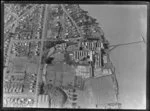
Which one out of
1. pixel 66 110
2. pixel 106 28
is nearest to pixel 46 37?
pixel 106 28

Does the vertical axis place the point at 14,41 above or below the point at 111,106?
above

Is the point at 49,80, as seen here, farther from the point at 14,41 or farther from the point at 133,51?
the point at 133,51

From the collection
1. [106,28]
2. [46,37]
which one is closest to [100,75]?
[106,28]

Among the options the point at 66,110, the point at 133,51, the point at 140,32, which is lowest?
the point at 66,110

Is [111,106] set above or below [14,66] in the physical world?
below

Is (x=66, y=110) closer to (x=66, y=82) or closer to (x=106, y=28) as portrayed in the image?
(x=66, y=82)

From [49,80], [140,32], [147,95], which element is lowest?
[147,95]
